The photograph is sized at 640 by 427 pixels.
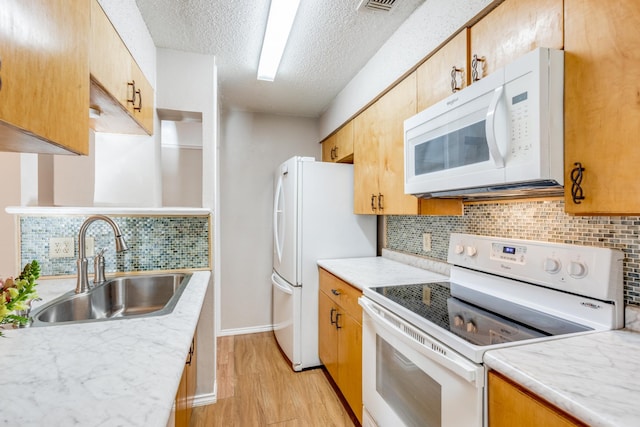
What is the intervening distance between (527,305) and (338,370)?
133 centimetres

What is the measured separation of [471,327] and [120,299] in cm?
180

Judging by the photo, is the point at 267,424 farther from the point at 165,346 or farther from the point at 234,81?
the point at 234,81

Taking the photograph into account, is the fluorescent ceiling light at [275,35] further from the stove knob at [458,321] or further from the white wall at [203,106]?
the stove knob at [458,321]

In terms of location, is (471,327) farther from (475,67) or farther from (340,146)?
(340,146)

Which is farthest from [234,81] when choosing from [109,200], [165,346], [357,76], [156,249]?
[165,346]

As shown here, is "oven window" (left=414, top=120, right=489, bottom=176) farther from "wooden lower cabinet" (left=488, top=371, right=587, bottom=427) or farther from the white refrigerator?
the white refrigerator

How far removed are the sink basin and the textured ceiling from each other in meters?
1.50

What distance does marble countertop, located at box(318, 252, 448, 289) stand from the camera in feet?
5.97

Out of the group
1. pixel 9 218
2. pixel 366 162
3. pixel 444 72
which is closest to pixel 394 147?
pixel 366 162

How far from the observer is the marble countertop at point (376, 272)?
182cm

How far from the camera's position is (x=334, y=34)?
1.98m

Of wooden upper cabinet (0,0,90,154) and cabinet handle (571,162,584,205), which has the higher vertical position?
wooden upper cabinet (0,0,90,154)

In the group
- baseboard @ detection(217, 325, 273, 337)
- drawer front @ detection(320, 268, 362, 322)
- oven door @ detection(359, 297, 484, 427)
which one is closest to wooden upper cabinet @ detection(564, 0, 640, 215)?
oven door @ detection(359, 297, 484, 427)

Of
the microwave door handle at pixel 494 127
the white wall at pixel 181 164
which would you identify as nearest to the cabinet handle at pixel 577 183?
the microwave door handle at pixel 494 127
